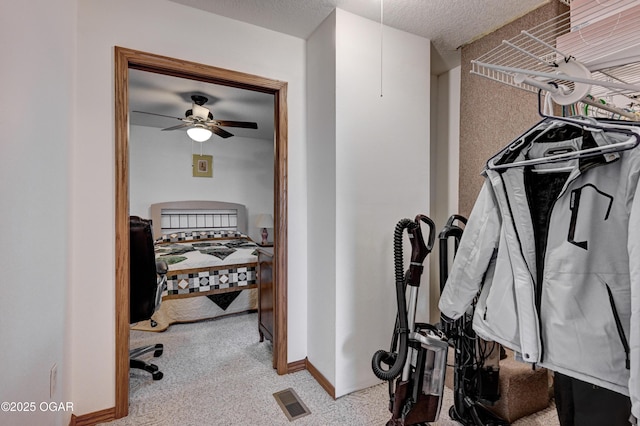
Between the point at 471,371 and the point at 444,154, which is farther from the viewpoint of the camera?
the point at 444,154

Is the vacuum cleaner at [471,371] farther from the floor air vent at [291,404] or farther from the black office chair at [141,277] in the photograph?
the black office chair at [141,277]

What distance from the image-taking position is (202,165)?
5453 mm

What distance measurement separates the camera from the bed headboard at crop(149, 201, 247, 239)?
5062mm

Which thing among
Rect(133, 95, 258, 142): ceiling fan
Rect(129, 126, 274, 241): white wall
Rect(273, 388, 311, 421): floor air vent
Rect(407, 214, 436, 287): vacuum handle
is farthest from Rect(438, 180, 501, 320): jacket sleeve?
Rect(129, 126, 274, 241): white wall

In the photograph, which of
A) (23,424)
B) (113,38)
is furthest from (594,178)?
(113,38)

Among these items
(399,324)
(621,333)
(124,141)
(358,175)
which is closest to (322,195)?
(358,175)

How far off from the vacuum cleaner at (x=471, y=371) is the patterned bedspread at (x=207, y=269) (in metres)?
2.44

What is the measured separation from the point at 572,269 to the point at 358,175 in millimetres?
1314

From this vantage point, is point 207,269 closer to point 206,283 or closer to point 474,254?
point 206,283

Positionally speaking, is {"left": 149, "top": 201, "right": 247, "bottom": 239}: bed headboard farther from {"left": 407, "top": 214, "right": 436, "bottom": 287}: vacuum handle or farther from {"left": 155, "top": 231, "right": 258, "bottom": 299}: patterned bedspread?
{"left": 407, "top": 214, "right": 436, "bottom": 287}: vacuum handle

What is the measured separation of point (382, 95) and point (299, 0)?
0.79 metres

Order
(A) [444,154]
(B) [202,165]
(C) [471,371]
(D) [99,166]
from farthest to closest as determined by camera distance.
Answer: (B) [202,165], (A) [444,154], (D) [99,166], (C) [471,371]

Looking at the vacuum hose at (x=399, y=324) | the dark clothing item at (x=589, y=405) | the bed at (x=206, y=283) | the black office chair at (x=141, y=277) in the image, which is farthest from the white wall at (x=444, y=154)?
the black office chair at (x=141, y=277)

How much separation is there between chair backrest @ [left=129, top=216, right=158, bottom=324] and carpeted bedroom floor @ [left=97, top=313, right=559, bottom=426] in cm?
49
